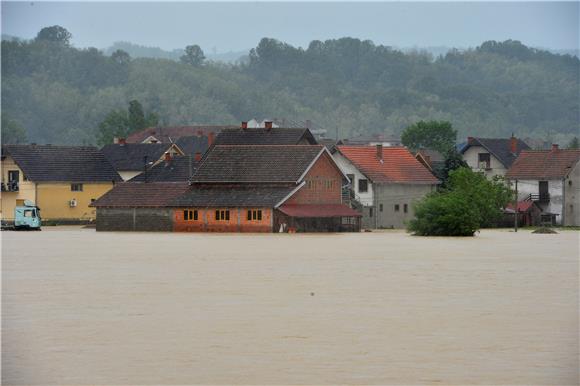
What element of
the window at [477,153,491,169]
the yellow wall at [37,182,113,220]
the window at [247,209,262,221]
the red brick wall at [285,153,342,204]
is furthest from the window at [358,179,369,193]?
the window at [477,153,491,169]

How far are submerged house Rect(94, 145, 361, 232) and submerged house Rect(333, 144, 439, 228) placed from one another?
552 cm

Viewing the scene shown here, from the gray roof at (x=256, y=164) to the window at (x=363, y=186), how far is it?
824cm

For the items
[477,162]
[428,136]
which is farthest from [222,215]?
[428,136]

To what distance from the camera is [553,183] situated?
302 feet

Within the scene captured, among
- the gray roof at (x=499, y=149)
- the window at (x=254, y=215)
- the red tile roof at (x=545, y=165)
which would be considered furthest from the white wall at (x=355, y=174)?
the gray roof at (x=499, y=149)

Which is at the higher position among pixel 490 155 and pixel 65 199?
pixel 490 155

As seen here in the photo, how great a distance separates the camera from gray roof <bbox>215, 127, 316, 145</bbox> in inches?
3553

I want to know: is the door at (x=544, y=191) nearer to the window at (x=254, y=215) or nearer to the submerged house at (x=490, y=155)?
the submerged house at (x=490, y=155)

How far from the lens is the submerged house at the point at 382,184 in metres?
87.8

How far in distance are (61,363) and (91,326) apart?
15.4 feet

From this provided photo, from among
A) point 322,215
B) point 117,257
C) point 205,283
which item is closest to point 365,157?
point 322,215

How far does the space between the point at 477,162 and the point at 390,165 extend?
19126mm

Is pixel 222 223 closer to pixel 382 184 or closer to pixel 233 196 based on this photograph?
pixel 233 196

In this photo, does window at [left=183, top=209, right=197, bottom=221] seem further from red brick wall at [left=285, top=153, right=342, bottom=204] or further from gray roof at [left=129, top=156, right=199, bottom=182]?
gray roof at [left=129, top=156, right=199, bottom=182]
